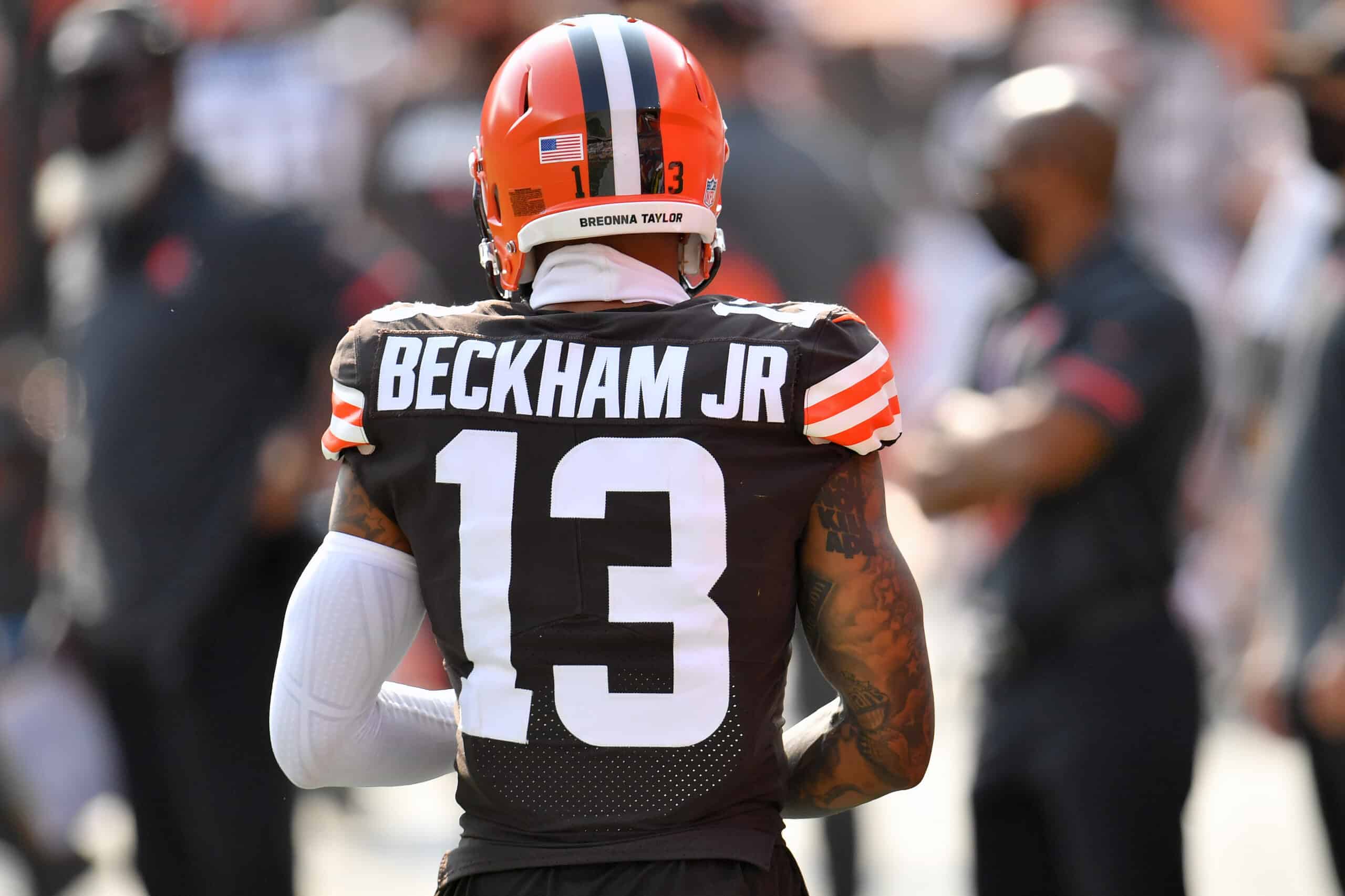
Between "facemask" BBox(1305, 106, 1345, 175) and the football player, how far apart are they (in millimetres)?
2414

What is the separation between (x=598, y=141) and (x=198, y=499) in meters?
2.39

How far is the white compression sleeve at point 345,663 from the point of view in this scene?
2.41 metres

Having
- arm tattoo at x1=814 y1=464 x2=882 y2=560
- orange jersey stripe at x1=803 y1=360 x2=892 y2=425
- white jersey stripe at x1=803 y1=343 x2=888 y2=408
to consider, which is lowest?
arm tattoo at x1=814 y1=464 x2=882 y2=560

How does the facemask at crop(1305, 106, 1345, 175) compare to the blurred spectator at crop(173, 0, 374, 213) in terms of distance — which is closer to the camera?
the facemask at crop(1305, 106, 1345, 175)

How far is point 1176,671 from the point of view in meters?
3.93

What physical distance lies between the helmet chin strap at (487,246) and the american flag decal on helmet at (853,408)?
0.50 meters

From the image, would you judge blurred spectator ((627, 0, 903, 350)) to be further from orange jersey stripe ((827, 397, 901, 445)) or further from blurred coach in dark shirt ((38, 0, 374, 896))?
orange jersey stripe ((827, 397, 901, 445))

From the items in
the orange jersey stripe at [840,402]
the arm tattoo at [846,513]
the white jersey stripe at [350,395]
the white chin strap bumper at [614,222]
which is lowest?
the arm tattoo at [846,513]

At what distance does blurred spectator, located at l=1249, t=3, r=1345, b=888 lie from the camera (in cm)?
400

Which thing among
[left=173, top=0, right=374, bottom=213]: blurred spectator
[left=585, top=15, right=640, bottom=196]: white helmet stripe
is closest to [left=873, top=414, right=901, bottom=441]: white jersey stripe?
[left=585, top=15, right=640, bottom=196]: white helmet stripe

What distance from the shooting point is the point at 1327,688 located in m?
3.89

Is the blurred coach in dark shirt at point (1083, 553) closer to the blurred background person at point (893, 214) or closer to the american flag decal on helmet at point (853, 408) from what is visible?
the blurred background person at point (893, 214)

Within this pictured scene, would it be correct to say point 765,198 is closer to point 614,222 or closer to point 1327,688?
point 1327,688

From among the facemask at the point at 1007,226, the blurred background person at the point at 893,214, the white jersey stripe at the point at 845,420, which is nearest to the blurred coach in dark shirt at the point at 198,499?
the blurred background person at the point at 893,214
